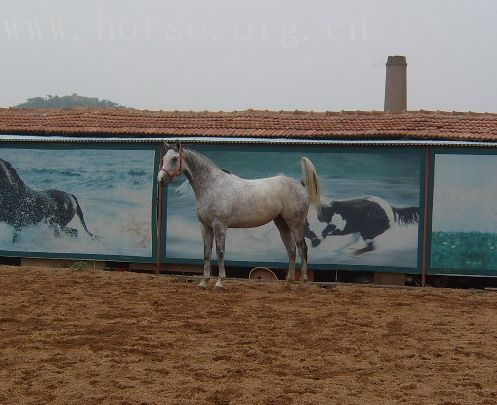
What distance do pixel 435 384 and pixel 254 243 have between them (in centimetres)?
723

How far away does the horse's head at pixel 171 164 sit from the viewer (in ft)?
35.6

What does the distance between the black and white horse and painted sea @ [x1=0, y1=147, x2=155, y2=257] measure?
314 centimetres

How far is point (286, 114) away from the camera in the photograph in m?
15.9

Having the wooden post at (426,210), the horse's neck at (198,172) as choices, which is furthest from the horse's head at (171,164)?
the wooden post at (426,210)

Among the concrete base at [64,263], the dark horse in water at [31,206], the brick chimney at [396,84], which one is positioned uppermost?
the brick chimney at [396,84]

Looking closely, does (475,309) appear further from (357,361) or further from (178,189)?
(178,189)

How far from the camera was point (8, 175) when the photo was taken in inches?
549

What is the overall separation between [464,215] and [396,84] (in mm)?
12676

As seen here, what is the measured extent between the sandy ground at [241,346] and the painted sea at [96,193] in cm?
238

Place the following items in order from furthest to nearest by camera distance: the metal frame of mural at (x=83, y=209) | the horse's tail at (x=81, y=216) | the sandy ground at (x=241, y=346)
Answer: the horse's tail at (x=81, y=216)
the metal frame of mural at (x=83, y=209)
the sandy ground at (x=241, y=346)

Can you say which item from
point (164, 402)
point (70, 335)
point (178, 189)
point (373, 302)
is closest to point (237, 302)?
point (373, 302)

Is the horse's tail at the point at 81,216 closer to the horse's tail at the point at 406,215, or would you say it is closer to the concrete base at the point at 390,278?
the concrete base at the point at 390,278

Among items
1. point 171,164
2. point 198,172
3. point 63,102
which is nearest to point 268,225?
point 198,172

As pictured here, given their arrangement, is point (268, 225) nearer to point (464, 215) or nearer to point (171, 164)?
point (171, 164)
